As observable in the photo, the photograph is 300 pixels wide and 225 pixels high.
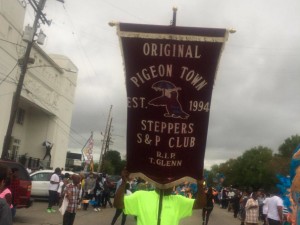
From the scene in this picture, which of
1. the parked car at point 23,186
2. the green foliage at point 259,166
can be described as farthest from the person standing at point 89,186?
the green foliage at point 259,166

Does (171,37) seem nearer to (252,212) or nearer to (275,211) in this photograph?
(275,211)

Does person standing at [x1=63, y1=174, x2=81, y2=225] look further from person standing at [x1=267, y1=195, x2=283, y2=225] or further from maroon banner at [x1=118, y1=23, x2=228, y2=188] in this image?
maroon banner at [x1=118, y1=23, x2=228, y2=188]

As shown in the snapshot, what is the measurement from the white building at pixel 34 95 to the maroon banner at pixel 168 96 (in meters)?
Result: 28.5

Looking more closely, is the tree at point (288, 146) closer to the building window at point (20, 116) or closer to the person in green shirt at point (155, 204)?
the building window at point (20, 116)

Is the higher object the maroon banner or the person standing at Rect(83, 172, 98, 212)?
the maroon banner

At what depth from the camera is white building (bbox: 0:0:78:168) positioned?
33438mm

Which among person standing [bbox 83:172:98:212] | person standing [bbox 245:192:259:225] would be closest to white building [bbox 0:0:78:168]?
person standing [bbox 83:172:98:212]

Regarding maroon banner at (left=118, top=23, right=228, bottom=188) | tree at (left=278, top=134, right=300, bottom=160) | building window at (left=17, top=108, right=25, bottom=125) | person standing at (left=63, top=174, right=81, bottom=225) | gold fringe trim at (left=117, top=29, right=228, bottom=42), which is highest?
tree at (left=278, top=134, right=300, bottom=160)

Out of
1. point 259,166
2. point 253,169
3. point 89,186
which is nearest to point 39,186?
point 89,186

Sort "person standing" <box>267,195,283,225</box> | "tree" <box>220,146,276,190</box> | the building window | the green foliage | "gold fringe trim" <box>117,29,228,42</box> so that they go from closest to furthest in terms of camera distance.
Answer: "gold fringe trim" <box>117,29,228,42</box>
"person standing" <box>267,195,283,225</box>
the building window
the green foliage
"tree" <box>220,146,276,190</box>

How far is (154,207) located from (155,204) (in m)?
0.03

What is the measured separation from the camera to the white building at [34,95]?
3344 cm

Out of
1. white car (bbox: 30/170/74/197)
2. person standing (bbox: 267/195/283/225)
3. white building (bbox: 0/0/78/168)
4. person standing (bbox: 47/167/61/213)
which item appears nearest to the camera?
person standing (bbox: 267/195/283/225)

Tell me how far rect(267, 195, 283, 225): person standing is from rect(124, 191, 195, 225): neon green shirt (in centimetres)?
825
